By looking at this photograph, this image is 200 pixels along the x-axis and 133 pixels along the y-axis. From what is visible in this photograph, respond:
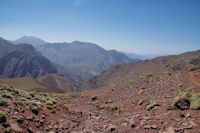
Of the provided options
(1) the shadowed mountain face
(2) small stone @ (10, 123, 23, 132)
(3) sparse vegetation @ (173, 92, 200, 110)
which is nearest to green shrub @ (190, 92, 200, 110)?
(3) sparse vegetation @ (173, 92, 200, 110)

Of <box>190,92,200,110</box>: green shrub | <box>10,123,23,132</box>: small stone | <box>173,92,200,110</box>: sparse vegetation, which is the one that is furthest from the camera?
<box>173,92,200,110</box>: sparse vegetation

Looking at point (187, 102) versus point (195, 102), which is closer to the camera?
point (195, 102)

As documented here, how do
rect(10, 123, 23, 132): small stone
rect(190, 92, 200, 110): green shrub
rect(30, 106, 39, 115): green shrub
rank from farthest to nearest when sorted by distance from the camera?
rect(30, 106, 39, 115): green shrub < rect(190, 92, 200, 110): green shrub < rect(10, 123, 23, 132): small stone

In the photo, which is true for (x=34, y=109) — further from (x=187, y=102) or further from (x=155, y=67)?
(x=155, y=67)

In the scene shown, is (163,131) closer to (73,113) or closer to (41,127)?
(41,127)

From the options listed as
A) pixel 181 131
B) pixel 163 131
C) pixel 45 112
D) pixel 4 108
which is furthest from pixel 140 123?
pixel 4 108

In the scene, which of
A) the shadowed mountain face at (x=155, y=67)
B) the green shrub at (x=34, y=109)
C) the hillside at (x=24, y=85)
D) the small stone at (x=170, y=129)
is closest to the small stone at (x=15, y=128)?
the green shrub at (x=34, y=109)

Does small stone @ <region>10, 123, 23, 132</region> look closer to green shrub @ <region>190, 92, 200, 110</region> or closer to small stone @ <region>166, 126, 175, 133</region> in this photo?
small stone @ <region>166, 126, 175, 133</region>

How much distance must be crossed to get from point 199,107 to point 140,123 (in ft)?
13.0

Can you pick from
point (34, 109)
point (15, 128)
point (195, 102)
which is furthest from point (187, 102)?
point (34, 109)

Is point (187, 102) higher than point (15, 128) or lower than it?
higher

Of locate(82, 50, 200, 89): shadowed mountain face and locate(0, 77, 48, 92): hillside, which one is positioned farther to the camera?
locate(82, 50, 200, 89): shadowed mountain face

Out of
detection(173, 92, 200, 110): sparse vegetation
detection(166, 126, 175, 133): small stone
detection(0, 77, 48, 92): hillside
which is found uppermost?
detection(173, 92, 200, 110): sparse vegetation

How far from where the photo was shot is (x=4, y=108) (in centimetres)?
945
